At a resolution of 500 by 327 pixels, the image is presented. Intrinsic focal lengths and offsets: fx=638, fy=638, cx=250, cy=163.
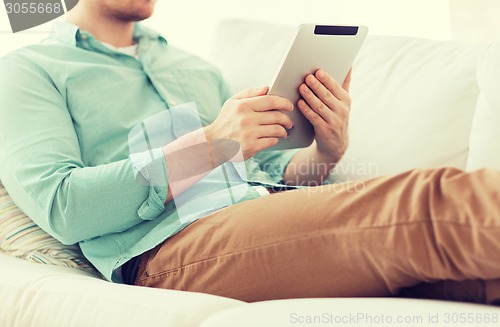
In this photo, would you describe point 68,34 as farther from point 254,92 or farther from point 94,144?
point 254,92

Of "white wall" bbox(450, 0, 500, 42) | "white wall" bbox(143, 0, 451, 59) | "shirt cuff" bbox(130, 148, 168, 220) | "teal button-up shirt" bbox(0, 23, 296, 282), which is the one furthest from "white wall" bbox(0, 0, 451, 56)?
"shirt cuff" bbox(130, 148, 168, 220)

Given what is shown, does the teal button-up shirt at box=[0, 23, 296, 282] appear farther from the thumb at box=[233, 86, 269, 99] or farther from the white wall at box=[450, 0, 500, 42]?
the white wall at box=[450, 0, 500, 42]

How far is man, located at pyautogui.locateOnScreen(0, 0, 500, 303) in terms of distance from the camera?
0.72 meters

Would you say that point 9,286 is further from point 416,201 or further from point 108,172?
point 416,201

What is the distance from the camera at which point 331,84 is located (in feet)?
3.66

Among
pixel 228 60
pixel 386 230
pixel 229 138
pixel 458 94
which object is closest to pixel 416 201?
pixel 386 230

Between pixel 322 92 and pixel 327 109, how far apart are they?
4 cm

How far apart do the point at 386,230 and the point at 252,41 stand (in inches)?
36.0

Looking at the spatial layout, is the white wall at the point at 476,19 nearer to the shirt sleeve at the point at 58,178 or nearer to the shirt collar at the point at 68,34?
the shirt collar at the point at 68,34

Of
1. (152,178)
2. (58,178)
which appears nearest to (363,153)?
(152,178)

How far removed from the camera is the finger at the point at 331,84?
110 centimetres

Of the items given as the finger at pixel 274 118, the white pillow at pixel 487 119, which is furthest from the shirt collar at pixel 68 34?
the white pillow at pixel 487 119

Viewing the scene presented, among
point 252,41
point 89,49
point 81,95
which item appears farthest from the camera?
point 252,41

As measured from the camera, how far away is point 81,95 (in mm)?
1161
